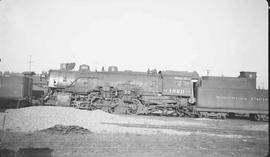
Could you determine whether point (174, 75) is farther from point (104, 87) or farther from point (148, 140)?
point (148, 140)

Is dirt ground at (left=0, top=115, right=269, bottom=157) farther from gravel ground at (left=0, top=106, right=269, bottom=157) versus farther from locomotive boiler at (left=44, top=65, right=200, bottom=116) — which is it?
locomotive boiler at (left=44, top=65, right=200, bottom=116)

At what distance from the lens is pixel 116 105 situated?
673 inches

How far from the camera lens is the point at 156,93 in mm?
17547

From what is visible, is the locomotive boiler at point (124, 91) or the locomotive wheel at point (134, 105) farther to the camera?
the locomotive boiler at point (124, 91)

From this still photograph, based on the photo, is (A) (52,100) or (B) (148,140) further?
(A) (52,100)

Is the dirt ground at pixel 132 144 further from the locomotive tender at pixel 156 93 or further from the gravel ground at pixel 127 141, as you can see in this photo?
the locomotive tender at pixel 156 93

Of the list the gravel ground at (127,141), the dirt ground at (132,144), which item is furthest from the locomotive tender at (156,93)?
the dirt ground at (132,144)

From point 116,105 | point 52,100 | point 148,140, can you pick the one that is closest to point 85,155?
point 148,140

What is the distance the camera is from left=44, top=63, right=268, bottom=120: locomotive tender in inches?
679

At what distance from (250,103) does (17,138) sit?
16249 mm

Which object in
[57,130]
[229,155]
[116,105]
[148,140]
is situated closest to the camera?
[229,155]

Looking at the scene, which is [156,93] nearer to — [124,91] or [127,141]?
[124,91]

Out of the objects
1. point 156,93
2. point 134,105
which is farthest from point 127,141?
point 156,93

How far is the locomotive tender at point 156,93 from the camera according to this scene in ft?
56.5
